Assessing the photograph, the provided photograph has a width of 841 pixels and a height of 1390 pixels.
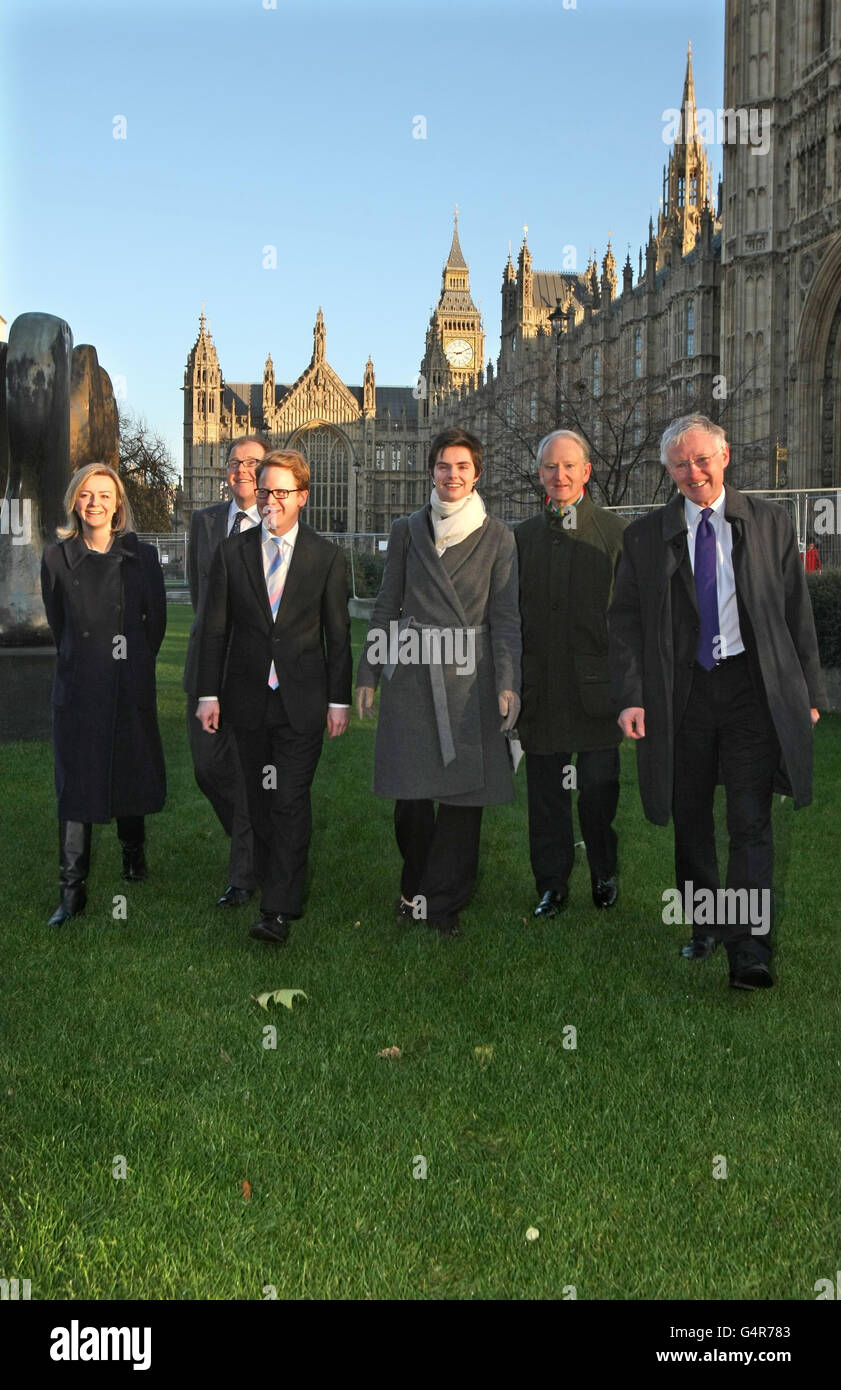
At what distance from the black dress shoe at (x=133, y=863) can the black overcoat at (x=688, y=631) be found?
2666mm

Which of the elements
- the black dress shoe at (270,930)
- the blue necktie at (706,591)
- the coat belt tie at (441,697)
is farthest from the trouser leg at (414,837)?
the blue necktie at (706,591)

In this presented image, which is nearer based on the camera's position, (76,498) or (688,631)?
(688,631)

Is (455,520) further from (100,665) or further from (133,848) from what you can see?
(133,848)

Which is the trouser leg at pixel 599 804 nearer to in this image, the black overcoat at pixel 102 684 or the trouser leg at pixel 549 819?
the trouser leg at pixel 549 819

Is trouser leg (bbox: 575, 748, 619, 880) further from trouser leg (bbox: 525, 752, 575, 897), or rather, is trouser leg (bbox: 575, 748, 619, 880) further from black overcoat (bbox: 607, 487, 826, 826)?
black overcoat (bbox: 607, 487, 826, 826)

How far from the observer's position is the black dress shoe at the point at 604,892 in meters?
6.21

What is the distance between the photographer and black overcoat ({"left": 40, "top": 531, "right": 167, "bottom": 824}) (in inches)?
237

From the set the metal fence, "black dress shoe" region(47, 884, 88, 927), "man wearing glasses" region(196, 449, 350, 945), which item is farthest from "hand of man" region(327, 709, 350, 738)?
the metal fence

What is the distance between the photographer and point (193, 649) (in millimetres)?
6227

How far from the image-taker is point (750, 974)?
16.0ft

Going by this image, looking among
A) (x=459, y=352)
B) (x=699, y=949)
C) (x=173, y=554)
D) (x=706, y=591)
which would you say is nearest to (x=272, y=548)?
(x=706, y=591)

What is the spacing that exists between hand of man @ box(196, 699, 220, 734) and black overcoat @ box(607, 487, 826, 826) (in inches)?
67.1

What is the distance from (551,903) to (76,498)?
2.84 metres
